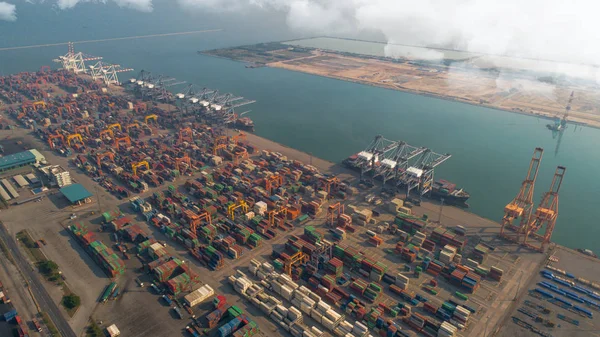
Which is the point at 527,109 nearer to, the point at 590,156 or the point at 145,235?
the point at 590,156

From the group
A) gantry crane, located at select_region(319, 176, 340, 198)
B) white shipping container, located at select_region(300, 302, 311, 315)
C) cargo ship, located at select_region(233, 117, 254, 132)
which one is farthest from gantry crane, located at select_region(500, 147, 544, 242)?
cargo ship, located at select_region(233, 117, 254, 132)

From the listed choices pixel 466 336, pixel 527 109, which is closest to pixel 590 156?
pixel 527 109

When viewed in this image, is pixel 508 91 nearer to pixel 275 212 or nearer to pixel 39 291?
pixel 275 212

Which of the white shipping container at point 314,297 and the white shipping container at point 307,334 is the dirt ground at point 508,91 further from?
the white shipping container at point 307,334

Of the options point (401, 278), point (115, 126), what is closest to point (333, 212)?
point (401, 278)

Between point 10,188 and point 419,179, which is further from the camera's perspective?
point 419,179
